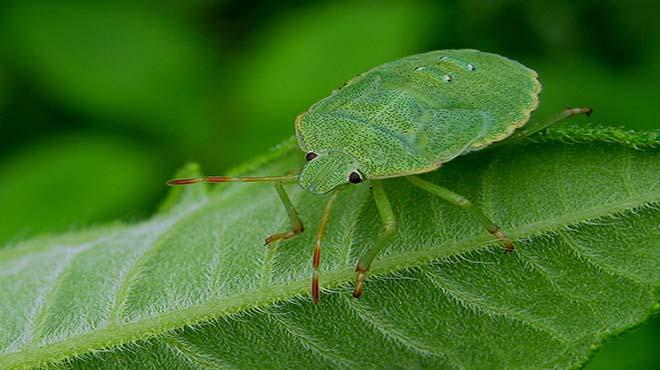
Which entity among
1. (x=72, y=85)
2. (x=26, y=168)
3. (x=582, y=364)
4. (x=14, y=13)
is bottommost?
(x=582, y=364)

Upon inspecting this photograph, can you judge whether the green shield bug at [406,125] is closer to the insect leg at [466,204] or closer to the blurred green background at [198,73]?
the insect leg at [466,204]

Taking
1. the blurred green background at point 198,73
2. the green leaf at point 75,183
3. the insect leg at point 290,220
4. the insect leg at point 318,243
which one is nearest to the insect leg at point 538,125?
the insect leg at point 318,243

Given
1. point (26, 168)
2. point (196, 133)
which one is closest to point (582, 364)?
point (196, 133)

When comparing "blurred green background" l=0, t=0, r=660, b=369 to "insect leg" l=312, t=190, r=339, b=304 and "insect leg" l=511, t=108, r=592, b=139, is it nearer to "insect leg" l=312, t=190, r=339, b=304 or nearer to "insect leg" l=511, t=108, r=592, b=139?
"insect leg" l=511, t=108, r=592, b=139

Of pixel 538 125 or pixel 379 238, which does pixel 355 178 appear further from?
pixel 538 125

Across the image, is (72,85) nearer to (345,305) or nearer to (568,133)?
(345,305)

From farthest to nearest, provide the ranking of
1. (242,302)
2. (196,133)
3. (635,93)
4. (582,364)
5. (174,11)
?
(174,11)
(196,133)
(635,93)
(242,302)
(582,364)
